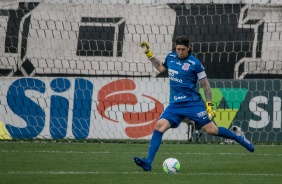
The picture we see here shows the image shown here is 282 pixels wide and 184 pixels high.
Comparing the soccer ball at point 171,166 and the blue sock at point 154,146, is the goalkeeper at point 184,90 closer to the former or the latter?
the blue sock at point 154,146

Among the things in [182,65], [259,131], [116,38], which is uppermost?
[182,65]

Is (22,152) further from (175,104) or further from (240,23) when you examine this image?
(240,23)

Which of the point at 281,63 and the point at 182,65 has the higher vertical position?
the point at 182,65

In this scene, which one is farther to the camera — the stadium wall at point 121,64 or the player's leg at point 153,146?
the stadium wall at point 121,64

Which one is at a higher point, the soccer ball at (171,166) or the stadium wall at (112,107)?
the soccer ball at (171,166)

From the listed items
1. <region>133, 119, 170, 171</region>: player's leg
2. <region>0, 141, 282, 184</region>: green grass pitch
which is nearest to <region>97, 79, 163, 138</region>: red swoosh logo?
<region>0, 141, 282, 184</region>: green grass pitch

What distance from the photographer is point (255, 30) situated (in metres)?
21.2

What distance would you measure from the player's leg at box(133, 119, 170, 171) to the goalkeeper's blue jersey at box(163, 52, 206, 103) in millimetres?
474

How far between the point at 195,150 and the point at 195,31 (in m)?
5.43

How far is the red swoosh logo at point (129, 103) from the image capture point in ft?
62.3

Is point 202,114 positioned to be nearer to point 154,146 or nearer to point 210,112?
point 210,112

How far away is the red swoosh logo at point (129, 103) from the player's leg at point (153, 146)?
6154 mm

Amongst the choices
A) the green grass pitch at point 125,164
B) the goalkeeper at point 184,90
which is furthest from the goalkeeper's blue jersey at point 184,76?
the green grass pitch at point 125,164

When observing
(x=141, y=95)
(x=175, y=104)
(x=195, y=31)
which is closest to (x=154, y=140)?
(x=175, y=104)
